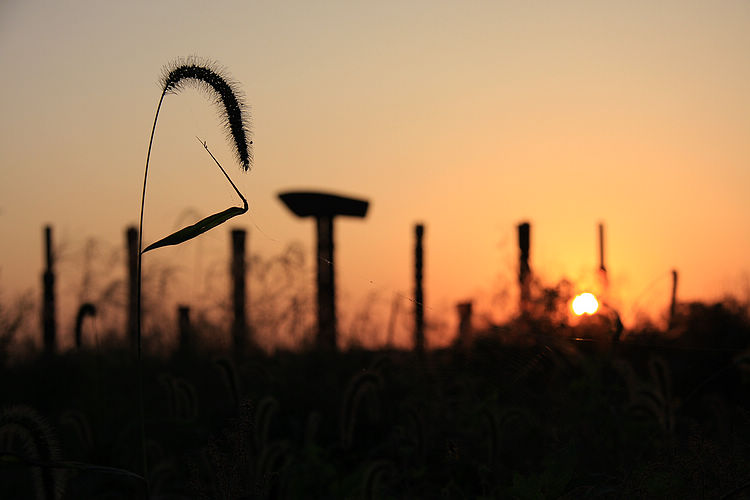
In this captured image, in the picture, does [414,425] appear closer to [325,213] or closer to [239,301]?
[239,301]

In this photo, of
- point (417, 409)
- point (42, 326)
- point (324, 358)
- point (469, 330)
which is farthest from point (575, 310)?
point (42, 326)

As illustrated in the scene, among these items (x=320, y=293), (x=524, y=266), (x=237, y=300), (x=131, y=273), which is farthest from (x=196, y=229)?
(x=131, y=273)

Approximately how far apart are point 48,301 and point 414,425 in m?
6.28

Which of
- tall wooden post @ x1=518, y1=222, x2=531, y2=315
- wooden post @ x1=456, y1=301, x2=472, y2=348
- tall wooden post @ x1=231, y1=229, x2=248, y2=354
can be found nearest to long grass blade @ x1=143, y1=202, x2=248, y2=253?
wooden post @ x1=456, y1=301, x2=472, y2=348

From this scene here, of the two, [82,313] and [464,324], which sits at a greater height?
[82,313]

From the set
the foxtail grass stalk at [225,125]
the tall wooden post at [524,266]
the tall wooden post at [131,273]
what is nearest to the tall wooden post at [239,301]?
the tall wooden post at [131,273]

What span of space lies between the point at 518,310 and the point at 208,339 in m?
2.55

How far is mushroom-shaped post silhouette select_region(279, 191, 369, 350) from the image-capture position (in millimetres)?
6755

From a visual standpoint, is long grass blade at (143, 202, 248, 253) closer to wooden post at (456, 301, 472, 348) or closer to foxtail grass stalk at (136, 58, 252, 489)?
foxtail grass stalk at (136, 58, 252, 489)

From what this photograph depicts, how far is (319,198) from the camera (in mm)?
7418

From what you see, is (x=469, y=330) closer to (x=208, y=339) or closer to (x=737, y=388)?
(x=737, y=388)

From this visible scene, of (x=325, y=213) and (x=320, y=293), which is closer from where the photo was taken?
(x=320, y=293)

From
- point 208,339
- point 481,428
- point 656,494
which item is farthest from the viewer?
point 208,339

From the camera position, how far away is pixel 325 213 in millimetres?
7492
